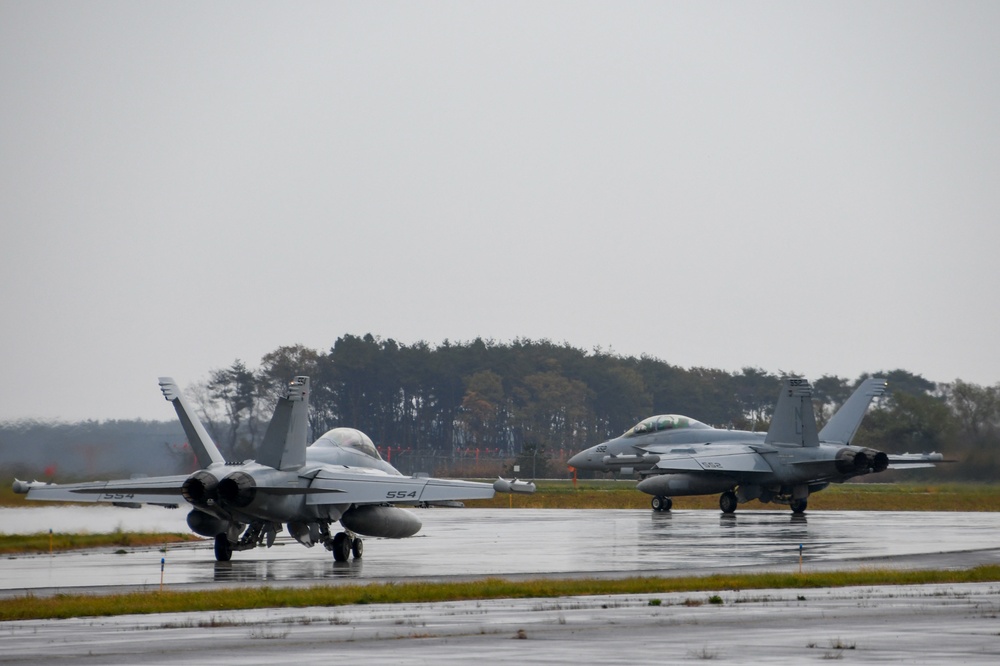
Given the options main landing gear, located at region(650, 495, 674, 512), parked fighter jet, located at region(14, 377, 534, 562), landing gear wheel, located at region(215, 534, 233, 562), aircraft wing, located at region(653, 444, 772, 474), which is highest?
aircraft wing, located at region(653, 444, 772, 474)

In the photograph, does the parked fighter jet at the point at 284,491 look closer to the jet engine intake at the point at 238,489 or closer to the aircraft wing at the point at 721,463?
the jet engine intake at the point at 238,489

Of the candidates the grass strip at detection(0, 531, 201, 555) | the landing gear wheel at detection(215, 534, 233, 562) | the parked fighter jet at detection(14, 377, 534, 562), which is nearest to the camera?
the parked fighter jet at detection(14, 377, 534, 562)

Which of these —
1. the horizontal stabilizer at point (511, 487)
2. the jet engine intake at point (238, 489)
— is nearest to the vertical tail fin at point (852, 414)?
the horizontal stabilizer at point (511, 487)

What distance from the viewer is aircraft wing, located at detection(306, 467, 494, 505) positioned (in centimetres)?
2202

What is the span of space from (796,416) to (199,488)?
24423 mm

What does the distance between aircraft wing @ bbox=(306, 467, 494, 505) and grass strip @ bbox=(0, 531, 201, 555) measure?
24.1 feet

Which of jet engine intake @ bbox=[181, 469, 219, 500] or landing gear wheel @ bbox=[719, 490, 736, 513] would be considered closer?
jet engine intake @ bbox=[181, 469, 219, 500]

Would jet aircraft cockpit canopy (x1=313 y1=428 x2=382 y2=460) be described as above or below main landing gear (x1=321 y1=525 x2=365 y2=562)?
above

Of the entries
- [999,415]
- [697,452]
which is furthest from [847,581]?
[999,415]

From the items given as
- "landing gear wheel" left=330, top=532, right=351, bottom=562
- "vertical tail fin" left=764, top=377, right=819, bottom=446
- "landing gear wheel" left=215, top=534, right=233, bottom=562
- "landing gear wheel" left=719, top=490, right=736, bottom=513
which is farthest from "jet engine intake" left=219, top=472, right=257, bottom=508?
"landing gear wheel" left=719, top=490, right=736, bottom=513

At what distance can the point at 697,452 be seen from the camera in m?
43.6

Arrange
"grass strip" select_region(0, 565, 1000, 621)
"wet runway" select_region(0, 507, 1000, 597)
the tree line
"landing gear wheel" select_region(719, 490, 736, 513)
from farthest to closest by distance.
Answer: the tree line, "landing gear wheel" select_region(719, 490, 736, 513), "wet runway" select_region(0, 507, 1000, 597), "grass strip" select_region(0, 565, 1000, 621)

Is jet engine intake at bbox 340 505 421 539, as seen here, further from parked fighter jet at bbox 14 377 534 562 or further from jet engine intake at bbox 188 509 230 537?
jet engine intake at bbox 188 509 230 537

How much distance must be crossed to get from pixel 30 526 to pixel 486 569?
43.1 ft
